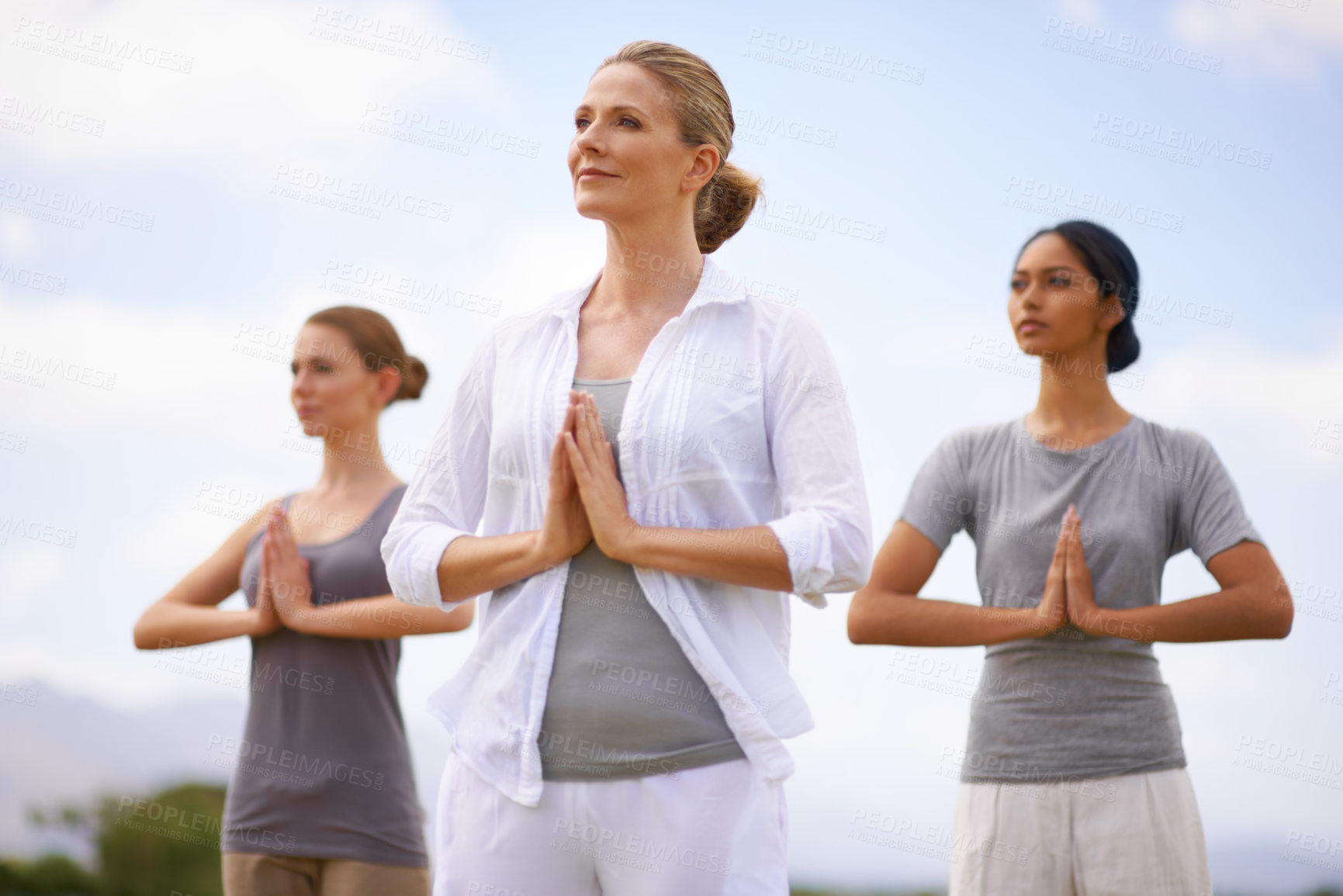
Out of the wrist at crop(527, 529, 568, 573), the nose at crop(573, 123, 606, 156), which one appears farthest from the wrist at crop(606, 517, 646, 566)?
the nose at crop(573, 123, 606, 156)

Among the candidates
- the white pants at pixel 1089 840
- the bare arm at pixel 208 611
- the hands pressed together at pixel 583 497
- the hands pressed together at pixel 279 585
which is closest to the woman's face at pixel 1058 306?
the white pants at pixel 1089 840

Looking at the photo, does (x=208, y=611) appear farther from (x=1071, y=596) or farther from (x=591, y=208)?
(x=1071, y=596)

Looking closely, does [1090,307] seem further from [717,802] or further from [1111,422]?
[717,802]

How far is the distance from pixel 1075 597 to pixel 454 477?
1.52 meters

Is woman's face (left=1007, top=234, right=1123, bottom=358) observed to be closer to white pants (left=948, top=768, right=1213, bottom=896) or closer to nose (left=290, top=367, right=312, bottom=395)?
white pants (left=948, top=768, right=1213, bottom=896)

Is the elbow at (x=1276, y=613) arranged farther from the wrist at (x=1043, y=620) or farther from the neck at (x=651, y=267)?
the neck at (x=651, y=267)

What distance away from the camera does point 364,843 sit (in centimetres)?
324

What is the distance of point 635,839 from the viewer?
1975 millimetres

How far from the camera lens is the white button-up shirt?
6.80 ft

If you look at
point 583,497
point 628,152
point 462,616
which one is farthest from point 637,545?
point 462,616

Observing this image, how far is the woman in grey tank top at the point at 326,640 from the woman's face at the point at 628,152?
1472 mm

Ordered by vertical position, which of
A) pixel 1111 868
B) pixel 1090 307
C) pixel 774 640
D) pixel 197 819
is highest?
pixel 1090 307

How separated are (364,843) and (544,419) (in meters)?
1.61

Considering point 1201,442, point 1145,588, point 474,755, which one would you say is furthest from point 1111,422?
point 474,755
